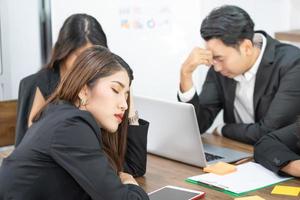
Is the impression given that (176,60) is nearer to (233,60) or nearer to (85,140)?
(233,60)

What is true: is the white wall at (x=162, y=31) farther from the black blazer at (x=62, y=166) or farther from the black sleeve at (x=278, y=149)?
the black blazer at (x=62, y=166)

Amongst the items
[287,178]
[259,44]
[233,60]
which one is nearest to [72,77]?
[287,178]

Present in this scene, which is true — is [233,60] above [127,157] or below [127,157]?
above

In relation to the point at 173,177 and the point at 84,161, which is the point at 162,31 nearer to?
the point at 173,177

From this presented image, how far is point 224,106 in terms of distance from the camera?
251 centimetres

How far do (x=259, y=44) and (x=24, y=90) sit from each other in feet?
3.54

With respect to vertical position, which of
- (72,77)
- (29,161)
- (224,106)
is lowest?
(224,106)

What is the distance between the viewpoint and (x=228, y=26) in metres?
2.26

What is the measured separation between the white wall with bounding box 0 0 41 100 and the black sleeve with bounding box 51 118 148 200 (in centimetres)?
285

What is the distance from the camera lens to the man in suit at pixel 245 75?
2.19 metres

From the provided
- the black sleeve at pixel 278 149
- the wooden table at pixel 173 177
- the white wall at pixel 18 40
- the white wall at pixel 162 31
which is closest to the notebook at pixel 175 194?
the wooden table at pixel 173 177

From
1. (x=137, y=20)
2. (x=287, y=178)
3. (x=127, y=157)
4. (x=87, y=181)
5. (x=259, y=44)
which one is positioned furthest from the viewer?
(x=137, y=20)

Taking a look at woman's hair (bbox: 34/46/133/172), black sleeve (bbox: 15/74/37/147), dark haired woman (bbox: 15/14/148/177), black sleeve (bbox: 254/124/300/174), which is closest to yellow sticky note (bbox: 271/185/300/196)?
black sleeve (bbox: 254/124/300/174)

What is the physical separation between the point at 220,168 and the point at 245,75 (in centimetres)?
71
